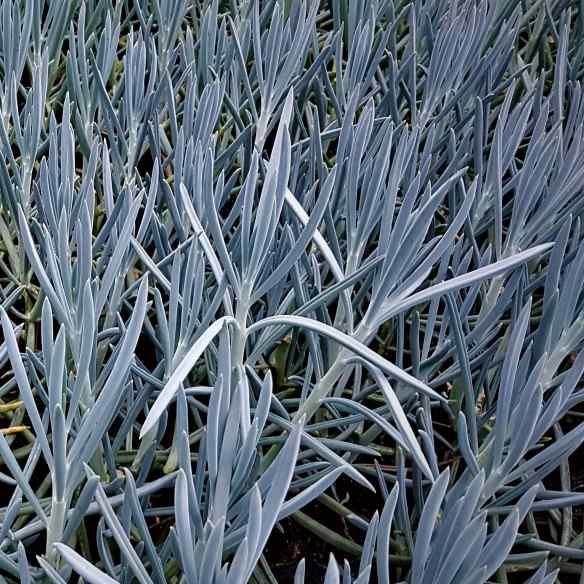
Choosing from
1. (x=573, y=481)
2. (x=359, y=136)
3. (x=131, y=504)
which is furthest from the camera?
(x=573, y=481)

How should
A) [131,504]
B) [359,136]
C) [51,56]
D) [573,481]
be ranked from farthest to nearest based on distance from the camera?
1. [51,56]
2. [573,481]
3. [359,136]
4. [131,504]

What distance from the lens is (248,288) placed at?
554 millimetres

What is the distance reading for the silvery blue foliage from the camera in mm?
448

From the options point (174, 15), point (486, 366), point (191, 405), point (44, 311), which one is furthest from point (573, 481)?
point (174, 15)

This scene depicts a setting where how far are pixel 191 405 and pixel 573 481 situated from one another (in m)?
0.36

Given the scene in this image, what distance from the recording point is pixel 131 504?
0.46 metres

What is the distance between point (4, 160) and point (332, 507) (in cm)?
40

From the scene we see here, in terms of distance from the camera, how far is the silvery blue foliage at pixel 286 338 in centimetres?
45

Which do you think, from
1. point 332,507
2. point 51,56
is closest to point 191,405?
point 332,507

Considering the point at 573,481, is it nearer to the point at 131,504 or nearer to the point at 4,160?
the point at 131,504

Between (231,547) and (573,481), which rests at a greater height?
(231,547)

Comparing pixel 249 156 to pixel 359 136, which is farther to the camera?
pixel 249 156

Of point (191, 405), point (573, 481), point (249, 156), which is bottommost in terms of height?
point (573, 481)

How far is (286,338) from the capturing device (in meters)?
0.71
